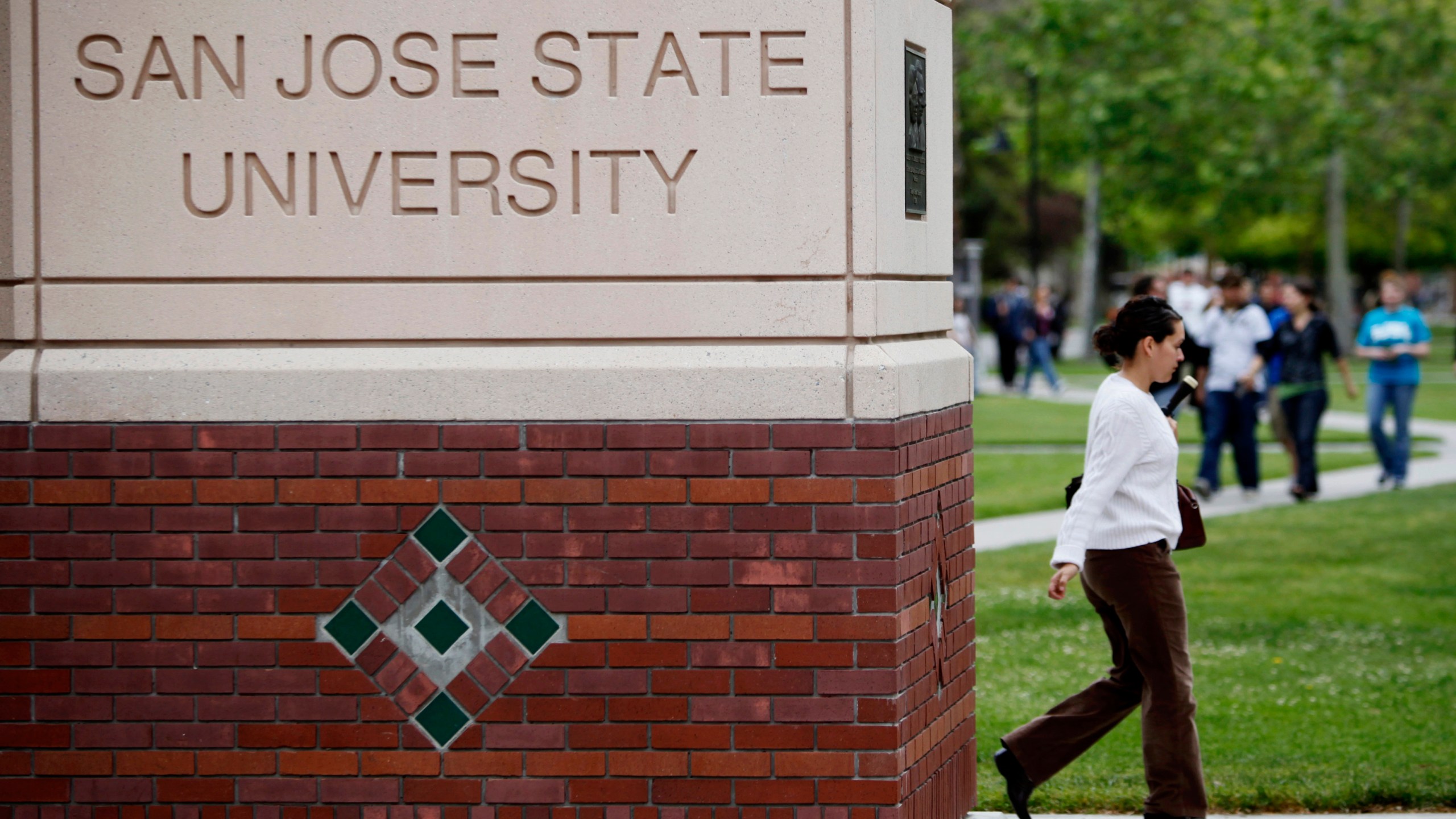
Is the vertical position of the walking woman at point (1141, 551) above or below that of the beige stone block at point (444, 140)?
below

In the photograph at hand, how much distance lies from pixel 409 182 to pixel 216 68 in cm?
62

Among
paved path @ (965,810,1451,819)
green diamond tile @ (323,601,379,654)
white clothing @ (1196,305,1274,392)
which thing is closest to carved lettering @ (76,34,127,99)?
green diamond tile @ (323,601,379,654)

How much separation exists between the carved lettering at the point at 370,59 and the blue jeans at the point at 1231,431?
33.4ft

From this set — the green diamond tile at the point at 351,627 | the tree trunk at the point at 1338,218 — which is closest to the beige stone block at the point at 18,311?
the green diamond tile at the point at 351,627

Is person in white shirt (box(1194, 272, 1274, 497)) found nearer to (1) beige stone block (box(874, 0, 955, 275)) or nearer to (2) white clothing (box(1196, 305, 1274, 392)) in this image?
(2) white clothing (box(1196, 305, 1274, 392))

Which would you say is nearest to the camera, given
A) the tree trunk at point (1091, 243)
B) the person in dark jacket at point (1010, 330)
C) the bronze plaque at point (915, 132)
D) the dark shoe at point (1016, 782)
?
the bronze plaque at point (915, 132)

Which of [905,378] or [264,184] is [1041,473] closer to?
[905,378]

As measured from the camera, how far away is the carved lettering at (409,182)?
16.2ft

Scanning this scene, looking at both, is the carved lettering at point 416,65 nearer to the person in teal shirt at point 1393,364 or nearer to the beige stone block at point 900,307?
the beige stone block at point 900,307

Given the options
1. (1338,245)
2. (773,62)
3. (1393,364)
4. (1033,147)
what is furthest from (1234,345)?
(1338,245)

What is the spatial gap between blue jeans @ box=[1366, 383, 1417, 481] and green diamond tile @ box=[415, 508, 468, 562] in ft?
38.7

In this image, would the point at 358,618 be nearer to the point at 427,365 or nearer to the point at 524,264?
the point at 427,365

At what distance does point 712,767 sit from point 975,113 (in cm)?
4575

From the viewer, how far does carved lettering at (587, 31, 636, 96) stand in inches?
192
